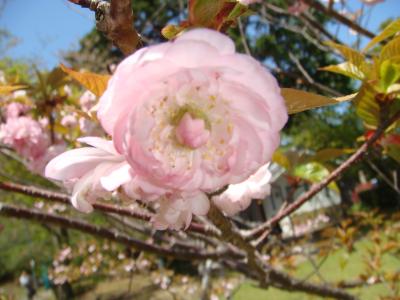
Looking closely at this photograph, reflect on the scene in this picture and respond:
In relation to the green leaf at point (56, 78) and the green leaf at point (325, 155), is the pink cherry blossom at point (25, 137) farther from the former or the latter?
the green leaf at point (325, 155)

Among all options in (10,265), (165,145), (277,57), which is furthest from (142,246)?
(10,265)

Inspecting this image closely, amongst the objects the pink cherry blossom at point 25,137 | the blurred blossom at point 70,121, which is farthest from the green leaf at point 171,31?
the blurred blossom at point 70,121

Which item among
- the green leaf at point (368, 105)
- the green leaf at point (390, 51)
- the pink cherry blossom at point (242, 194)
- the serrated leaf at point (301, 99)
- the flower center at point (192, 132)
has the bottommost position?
the pink cherry blossom at point (242, 194)

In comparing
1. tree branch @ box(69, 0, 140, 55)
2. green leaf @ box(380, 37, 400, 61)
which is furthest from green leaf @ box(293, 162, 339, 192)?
tree branch @ box(69, 0, 140, 55)

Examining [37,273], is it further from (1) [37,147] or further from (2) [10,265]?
(1) [37,147]

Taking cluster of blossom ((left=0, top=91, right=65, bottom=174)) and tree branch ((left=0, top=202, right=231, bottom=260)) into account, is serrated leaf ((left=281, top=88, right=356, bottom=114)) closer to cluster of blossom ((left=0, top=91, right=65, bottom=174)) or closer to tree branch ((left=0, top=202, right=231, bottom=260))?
tree branch ((left=0, top=202, right=231, bottom=260))

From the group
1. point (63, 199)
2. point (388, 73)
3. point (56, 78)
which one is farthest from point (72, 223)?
point (388, 73)
